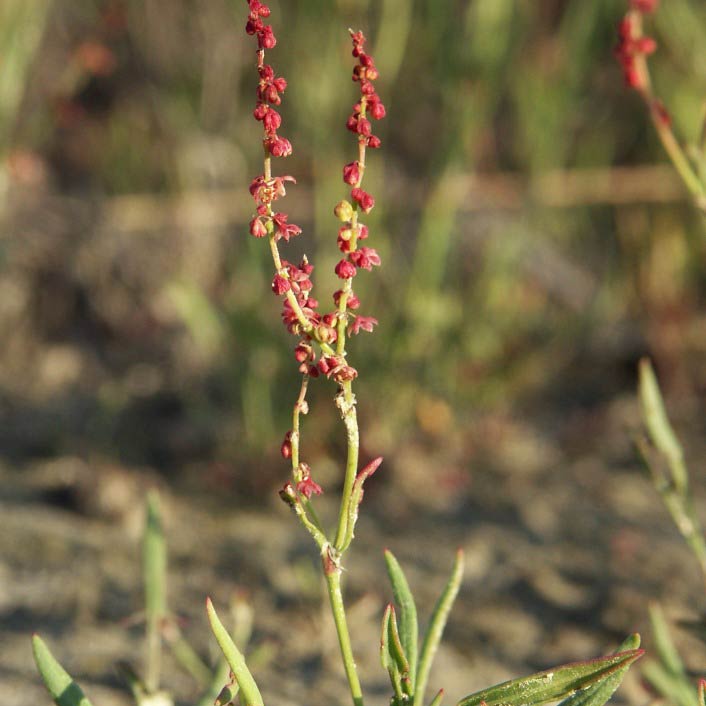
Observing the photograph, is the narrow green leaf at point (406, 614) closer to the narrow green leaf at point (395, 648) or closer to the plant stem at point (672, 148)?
the narrow green leaf at point (395, 648)

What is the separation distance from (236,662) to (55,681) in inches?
8.8

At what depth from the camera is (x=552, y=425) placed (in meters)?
2.49

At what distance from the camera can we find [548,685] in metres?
1.03

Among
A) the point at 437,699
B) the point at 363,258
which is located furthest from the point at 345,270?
the point at 437,699

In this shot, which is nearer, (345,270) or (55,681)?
(345,270)

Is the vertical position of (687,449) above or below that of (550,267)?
below

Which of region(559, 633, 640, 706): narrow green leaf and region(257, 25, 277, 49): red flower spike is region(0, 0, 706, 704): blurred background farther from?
region(257, 25, 277, 49): red flower spike

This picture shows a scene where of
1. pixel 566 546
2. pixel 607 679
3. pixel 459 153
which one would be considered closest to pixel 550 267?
pixel 459 153

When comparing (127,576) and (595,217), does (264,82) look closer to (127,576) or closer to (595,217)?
(127,576)

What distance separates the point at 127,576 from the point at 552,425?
1.16 meters

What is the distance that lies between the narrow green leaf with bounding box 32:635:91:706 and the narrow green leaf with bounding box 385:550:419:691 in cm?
36

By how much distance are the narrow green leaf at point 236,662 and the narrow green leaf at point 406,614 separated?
19 cm

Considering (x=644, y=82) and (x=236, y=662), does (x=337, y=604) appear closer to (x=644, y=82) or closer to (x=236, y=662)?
(x=236, y=662)

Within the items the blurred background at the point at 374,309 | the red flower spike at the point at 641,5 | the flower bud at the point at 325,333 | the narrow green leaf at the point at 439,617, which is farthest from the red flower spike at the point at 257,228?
the blurred background at the point at 374,309
